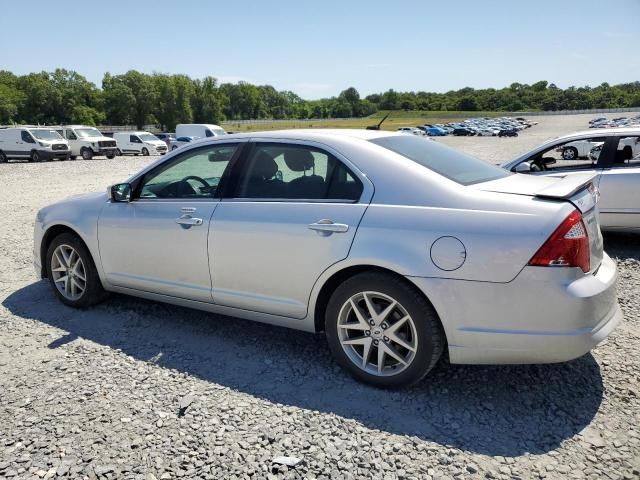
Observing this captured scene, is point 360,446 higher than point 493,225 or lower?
lower

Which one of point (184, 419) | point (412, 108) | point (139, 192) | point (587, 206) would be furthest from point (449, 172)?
point (412, 108)

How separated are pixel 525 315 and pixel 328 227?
4.10 ft

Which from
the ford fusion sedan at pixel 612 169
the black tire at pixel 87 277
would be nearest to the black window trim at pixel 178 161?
the black tire at pixel 87 277

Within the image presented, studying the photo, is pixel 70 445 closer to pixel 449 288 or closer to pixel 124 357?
pixel 124 357

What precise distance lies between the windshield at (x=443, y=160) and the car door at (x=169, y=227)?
1.24m

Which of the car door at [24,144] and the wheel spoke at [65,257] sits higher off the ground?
the car door at [24,144]

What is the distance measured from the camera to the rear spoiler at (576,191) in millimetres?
2764

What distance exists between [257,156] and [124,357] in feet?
5.89


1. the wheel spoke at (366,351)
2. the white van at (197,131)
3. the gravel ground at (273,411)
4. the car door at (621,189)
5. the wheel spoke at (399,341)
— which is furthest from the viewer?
the white van at (197,131)

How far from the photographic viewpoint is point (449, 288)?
2736 mm

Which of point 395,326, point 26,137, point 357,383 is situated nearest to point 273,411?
point 357,383

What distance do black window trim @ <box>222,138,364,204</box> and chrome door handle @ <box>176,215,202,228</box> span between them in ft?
0.85

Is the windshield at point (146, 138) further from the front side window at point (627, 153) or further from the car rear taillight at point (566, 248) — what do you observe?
the car rear taillight at point (566, 248)

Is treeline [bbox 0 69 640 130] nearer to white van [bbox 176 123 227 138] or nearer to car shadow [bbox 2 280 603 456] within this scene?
white van [bbox 176 123 227 138]
